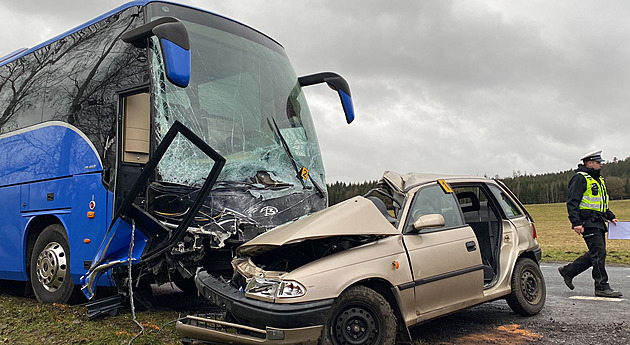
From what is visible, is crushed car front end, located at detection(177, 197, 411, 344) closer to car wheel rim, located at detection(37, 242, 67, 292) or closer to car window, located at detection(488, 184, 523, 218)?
car window, located at detection(488, 184, 523, 218)

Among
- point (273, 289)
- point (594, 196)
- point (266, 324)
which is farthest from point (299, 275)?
point (594, 196)

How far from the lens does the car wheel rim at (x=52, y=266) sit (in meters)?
6.84

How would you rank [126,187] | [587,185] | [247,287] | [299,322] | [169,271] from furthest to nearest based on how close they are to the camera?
[587,185], [126,187], [169,271], [247,287], [299,322]

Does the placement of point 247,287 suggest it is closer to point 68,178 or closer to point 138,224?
point 138,224

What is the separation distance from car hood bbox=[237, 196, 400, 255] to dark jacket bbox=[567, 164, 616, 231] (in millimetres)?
3924

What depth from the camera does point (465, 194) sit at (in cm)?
680

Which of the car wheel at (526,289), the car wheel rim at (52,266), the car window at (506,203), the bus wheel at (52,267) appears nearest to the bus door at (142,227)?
the bus wheel at (52,267)

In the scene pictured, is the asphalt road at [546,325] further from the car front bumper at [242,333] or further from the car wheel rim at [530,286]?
the car front bumper at [242,333]

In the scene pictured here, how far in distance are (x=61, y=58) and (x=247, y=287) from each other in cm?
521

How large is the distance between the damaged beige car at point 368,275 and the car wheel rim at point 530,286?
13mm

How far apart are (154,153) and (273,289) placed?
2116 mm

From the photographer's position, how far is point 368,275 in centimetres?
434

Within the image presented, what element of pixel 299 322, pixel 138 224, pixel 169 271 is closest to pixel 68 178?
pixel 138 224

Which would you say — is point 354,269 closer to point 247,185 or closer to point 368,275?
point 368,275
